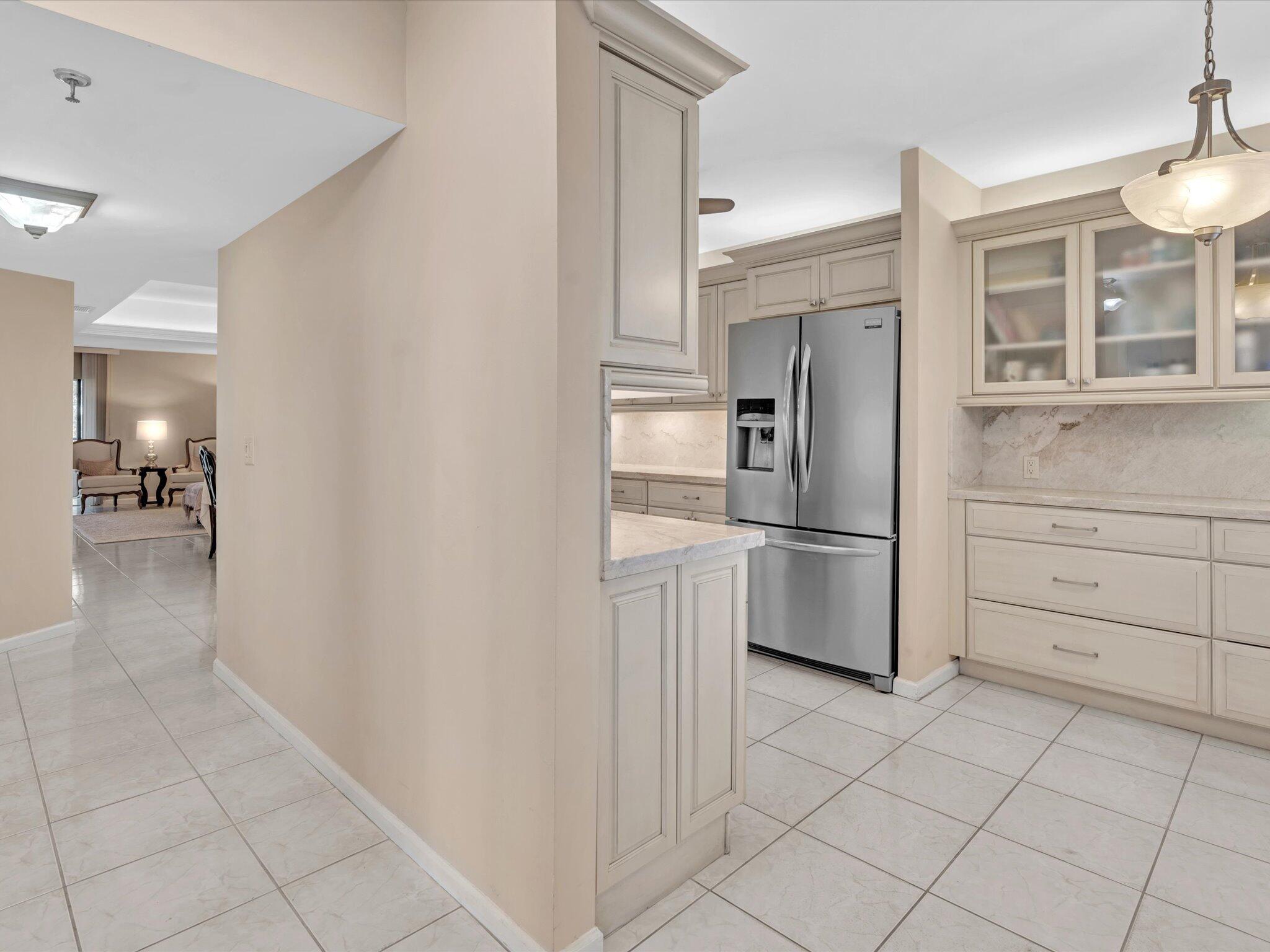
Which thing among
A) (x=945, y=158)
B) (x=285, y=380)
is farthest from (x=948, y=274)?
(x=285, y=380)

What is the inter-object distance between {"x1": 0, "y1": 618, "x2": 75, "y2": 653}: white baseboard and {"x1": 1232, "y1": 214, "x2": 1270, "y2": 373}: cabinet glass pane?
6237 millimetres

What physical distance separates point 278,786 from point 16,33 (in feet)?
7.60

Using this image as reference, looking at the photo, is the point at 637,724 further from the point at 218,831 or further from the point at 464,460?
the point at 218,831

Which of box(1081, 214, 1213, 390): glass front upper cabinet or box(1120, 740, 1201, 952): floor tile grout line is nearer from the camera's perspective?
box(1120, 740, 1201, 952): floor tile grout line

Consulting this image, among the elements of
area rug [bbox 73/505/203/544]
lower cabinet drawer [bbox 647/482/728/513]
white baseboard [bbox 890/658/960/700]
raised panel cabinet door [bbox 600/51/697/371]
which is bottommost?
white baseboard [bbox 890/658/960/700]

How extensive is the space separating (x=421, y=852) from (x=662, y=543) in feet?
3.82

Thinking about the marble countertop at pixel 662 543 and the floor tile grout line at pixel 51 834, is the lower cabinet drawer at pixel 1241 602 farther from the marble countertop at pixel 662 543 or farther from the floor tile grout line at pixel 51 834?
the floor tile grout line at pixel 51 834

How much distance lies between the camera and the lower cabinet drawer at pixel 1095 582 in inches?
113

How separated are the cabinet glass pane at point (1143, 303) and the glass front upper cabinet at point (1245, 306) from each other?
0.10m

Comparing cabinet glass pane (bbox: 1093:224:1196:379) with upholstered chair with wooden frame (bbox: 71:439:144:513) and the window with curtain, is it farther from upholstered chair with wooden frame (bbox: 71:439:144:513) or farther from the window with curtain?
the window with curtain

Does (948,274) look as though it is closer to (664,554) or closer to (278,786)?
(664,554)

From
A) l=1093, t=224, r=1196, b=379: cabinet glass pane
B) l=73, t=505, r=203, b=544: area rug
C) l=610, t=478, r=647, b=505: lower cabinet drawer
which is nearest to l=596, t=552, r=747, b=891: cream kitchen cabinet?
l=1093, t=224, r=1196, b=379: cabinet glass pane

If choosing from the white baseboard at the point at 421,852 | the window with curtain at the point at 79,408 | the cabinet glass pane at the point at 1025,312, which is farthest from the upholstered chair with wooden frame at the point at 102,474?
the cabinet glass pane at the point at 1025,312

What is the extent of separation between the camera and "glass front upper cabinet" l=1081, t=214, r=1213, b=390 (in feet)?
9.60
